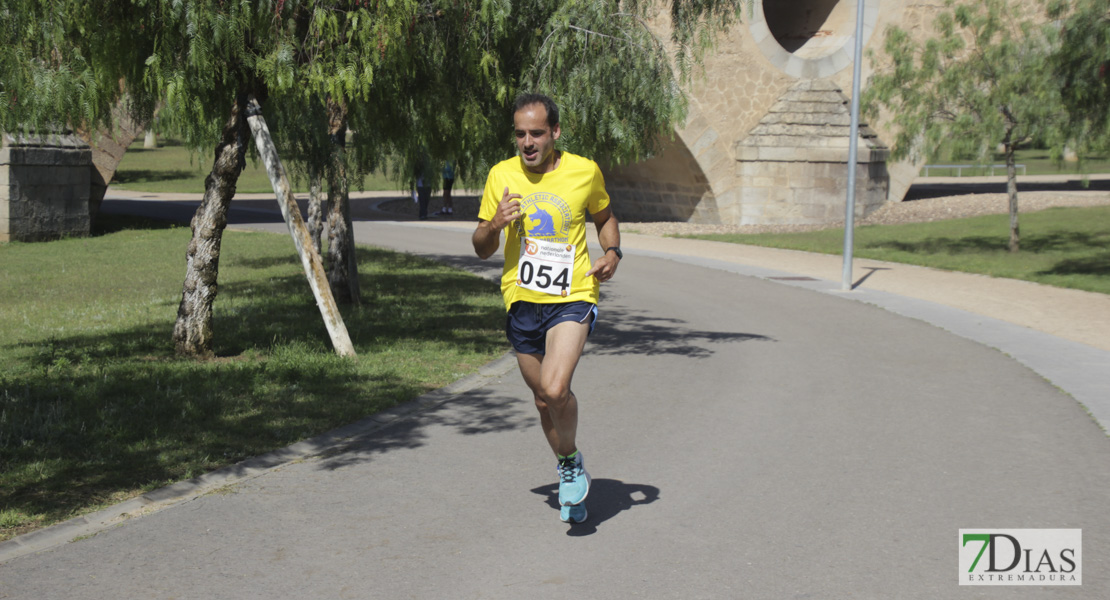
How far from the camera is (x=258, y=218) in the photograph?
26.2m

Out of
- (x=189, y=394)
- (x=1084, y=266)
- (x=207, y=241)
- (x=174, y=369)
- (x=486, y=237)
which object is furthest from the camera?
(x=1084, y=266)

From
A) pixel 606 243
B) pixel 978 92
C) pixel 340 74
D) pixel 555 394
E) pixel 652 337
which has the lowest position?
pixel 652 337

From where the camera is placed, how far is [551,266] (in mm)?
4914

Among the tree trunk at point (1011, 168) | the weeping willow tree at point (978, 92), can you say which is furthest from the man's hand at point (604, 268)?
the tree trunk at point (1011, 168)

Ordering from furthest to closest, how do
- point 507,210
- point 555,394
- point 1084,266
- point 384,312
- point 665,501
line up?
point 1084,266, point 384,312, point 665,501, point 555,394, point 507,210

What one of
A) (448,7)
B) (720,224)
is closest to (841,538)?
(448,7)

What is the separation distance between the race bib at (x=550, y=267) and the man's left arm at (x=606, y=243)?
0.13 m

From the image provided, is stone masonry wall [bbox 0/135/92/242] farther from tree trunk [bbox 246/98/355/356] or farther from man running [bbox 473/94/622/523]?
man running [bbox 473/94/622/523]

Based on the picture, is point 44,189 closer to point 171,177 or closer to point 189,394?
point 189,394

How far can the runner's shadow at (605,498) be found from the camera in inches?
200

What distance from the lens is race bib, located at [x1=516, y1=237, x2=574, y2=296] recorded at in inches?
193

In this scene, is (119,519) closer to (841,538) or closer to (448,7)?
(841,538)

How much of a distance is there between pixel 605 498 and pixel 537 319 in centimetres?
114

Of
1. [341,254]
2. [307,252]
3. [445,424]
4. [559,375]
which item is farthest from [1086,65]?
[559,375]
